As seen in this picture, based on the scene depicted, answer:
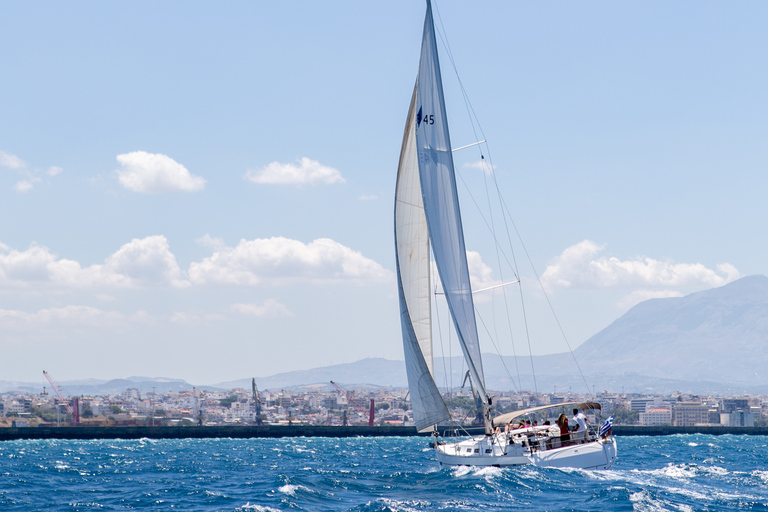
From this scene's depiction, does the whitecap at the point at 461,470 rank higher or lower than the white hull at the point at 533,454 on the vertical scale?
lower

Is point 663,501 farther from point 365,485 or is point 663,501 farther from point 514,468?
point 365,485

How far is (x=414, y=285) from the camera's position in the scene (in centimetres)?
3238

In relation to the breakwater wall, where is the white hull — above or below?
above

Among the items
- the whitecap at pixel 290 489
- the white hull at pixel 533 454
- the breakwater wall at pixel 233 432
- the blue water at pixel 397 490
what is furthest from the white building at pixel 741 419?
the whitecap at pixel 290 489

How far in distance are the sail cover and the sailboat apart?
4cm

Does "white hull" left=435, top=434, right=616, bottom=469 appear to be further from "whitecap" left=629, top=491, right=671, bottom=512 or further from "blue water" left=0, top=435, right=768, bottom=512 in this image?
"whitecap" left=629, top=491, right=671, bottom=512

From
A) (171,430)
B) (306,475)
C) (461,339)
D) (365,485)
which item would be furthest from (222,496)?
(171,430)

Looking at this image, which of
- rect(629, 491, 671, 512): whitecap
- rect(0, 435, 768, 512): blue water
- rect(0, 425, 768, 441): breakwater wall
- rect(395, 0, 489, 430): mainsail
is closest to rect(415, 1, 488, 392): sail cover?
rect(395, 0, 489, 430): mainsail

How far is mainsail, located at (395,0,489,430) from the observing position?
3172 cm

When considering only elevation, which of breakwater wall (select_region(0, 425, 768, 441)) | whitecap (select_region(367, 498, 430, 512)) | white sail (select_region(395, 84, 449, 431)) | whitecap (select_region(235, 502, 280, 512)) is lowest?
breakwater wall (select_region(0, 425, 768, 441))

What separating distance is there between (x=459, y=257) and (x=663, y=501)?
36.7 ft

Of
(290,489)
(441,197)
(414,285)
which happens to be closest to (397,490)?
(290,489)

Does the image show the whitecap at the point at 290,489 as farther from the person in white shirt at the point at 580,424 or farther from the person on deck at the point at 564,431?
the person in white shirt at the point at 580,424

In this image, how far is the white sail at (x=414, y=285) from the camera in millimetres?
31797
